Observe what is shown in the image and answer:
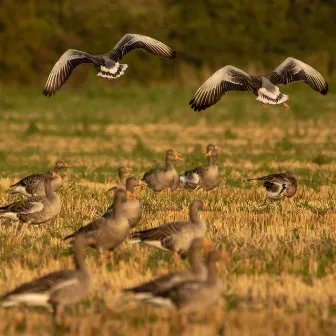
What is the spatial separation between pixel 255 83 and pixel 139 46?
2192 millimetres

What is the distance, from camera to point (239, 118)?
3500 cm

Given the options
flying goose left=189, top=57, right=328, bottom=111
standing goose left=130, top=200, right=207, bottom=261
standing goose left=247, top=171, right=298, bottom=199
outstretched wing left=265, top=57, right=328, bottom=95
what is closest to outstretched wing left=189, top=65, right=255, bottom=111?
flying goose left=189, top=57, right=328, bottom=111

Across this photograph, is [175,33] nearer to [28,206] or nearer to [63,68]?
[63,68]

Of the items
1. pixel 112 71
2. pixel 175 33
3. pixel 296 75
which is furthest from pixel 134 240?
pixel 175 33

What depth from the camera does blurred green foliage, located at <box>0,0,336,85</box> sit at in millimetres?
58406

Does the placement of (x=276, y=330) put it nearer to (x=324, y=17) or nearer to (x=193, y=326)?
(x=193, y=326)

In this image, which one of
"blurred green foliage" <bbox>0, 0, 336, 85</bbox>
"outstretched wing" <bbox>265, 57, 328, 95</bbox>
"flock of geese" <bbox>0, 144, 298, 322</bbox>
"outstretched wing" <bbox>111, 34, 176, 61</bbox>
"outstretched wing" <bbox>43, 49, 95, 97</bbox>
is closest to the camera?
"flock of geese" <bbox>0, 144, 298, 322</bbox>

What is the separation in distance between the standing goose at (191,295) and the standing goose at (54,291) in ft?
2.02

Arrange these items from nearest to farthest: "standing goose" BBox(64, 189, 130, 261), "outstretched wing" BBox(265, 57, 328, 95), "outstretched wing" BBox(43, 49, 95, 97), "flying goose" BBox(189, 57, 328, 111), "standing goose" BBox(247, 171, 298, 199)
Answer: "standing goose" BBox(64, 189, 130, 261)
"standing goose" BBox(247, 171, 298, 199)
"flying goose" BBox(189, 57, 328, 111)
"outstretched wing" BBox(43, 49, 95, 97)
"outstretched wing" BBox(265, 57, 328, 95)

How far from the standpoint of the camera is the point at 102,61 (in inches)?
579

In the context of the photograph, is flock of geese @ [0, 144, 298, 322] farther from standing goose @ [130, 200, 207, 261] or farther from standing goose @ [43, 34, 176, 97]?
standing goose @ [43, 34, 176, 97]

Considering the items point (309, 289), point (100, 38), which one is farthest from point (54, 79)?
point (100, 38)

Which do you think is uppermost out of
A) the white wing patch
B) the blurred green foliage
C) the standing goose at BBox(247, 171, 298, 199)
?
the blurred green foliage

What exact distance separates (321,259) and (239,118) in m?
25.7
